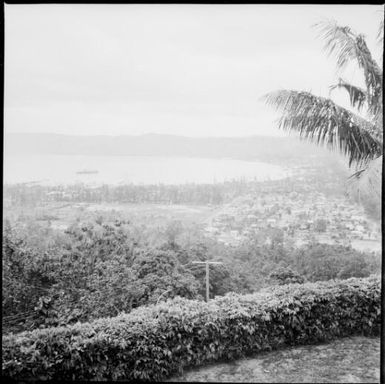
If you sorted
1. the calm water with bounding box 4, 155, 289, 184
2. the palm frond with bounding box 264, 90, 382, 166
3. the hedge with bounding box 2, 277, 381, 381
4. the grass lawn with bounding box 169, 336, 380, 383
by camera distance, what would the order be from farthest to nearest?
the calm water with bounding box 4, 155, 289, 184 → the palm frond with bounding box 264, 90, 382, 166 → the grass lawn with bounding box 169, 336, 380, 383 → the hedge with bounding box 2, 277, 381, 381

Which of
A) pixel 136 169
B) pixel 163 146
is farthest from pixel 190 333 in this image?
pixel 163 146

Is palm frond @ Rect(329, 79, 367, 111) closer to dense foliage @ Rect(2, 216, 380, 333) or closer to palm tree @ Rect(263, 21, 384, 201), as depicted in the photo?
palm tree @ Rect(263, 21, 384, 201)

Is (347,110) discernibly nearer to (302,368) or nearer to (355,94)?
(355,94)

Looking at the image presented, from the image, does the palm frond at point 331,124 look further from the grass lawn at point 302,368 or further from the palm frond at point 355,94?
the grass lawn at point 302,368

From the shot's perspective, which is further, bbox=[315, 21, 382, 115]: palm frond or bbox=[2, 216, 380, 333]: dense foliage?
bbox=[2, 216, 380, 333]: dense foliage

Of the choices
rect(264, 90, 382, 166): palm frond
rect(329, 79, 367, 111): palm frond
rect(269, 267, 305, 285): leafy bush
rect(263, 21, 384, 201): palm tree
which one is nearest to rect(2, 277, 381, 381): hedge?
rect(269, 267, 305, 285): leafy bush

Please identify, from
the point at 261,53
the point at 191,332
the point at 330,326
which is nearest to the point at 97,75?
the point at 261,53

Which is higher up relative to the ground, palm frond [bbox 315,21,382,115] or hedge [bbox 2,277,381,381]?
palm frond [bbox 315,21,382,115]
